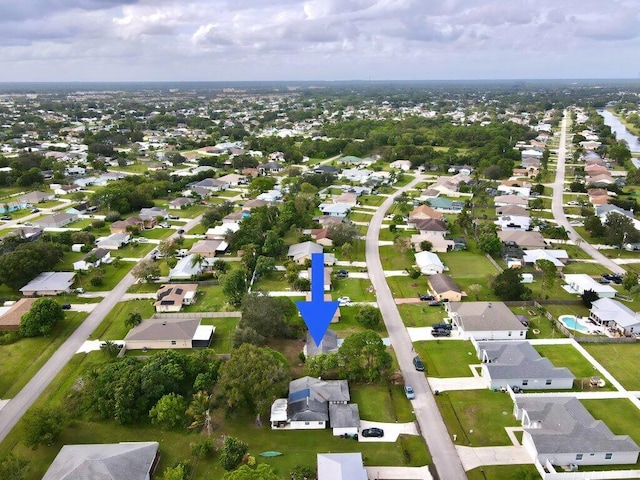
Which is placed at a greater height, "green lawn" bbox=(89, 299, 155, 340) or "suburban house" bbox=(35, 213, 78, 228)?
"suburban house" bbox=(35, 213, 78, 228)

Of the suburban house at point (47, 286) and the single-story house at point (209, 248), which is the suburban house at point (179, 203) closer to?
the single-story house at point (209, 248)

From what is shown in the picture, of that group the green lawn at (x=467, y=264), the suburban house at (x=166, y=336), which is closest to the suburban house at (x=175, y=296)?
the suburban house at (x=166, y=336)

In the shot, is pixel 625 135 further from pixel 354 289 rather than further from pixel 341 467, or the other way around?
pixel 341 467

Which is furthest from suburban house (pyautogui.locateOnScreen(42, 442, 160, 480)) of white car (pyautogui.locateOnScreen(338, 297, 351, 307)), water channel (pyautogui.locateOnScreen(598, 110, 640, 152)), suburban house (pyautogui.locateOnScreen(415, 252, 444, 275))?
water channel (pyautogui.locateOnScreen(598, 110, 640, 152))

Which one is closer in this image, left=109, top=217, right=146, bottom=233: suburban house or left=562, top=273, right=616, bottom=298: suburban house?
left=562, top=273, right=616, bottom=298: suburban house

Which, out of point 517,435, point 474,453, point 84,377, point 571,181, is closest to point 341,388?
point 474,453

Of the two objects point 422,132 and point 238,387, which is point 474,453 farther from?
point 422,132

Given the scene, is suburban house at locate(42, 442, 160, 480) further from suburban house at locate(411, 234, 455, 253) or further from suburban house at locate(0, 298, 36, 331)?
suburban house at locate(411, 234, 455, 253)
